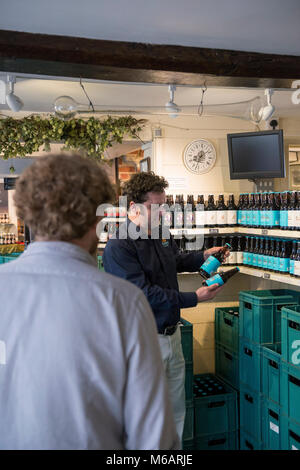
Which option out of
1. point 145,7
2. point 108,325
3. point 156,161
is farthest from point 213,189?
point 108,325

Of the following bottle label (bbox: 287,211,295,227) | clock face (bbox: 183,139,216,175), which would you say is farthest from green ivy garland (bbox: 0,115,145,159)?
bottle label (bbox: 287,211,295,227)

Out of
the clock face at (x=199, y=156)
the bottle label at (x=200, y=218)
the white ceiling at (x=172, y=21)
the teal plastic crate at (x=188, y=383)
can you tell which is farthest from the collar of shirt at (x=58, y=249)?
the clock face at (x=199, y=156)

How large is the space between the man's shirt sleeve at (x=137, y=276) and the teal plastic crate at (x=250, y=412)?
152 centimetres

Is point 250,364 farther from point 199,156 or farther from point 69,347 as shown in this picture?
point 69,347

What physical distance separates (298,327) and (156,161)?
2523 mm

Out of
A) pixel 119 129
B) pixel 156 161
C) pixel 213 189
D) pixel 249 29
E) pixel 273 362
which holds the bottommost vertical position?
pixel 273 362

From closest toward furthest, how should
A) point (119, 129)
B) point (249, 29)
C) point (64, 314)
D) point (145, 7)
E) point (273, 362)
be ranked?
point (64, 314) < point (145, 7) < point (249, 29) < point (273, 362) < point (119, 129)

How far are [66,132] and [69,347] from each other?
4.00 meters

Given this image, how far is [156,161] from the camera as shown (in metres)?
4.88

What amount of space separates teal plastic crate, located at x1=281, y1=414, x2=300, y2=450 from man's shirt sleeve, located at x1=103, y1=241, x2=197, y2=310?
50.4 inches

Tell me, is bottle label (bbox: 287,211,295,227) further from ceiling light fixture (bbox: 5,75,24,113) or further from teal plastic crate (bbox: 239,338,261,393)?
ceiling light fixture (bbox: 5,75,24,113)

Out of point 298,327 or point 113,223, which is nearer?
point 298,327
